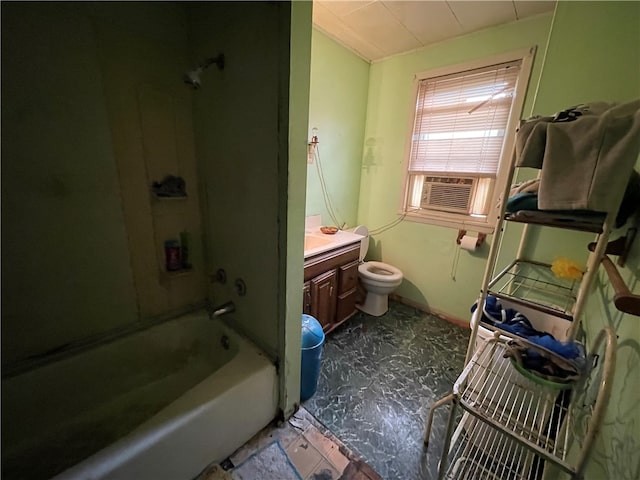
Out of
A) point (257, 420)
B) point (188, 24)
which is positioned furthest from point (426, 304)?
point (188, 24)

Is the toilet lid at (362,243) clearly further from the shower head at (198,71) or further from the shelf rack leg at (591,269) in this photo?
the shower head at (198,71)

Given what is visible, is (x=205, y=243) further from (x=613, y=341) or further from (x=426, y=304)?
(x=426, y=304)

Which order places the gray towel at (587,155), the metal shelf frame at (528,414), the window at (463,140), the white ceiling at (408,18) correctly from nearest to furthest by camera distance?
the metal shelf frame at (528,414) → the gray towel at (587,155) → the white ceiling at (408,18) → the window at (463,140)

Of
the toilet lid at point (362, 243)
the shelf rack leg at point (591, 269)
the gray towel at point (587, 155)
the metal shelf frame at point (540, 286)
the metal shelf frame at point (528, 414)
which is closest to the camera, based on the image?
the metal shelf frame at point (528, 414)

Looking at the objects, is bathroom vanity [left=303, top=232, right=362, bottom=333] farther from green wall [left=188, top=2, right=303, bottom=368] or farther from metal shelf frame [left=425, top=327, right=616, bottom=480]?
metal shelf frame [left=425, top=327, right=616, bottom=480]

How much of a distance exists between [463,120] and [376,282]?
1540mm

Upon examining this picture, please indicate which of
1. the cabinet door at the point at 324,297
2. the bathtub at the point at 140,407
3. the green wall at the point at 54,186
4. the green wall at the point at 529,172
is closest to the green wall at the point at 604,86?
the green wall at the point at 529,172

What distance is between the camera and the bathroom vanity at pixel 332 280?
180 cm

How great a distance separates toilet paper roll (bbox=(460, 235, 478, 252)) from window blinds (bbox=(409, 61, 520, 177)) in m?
0.52

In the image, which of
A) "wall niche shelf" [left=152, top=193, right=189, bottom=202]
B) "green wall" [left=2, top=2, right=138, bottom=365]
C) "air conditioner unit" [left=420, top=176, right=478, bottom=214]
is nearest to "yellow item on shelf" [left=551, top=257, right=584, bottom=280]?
"air conditioner unit" [left=420, top=176, right=478, bottom=214]

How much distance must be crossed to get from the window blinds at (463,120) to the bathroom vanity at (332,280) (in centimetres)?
105

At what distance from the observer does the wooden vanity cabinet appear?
1.80 m

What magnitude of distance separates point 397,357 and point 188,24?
7.90ft

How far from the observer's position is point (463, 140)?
84.2 inches
